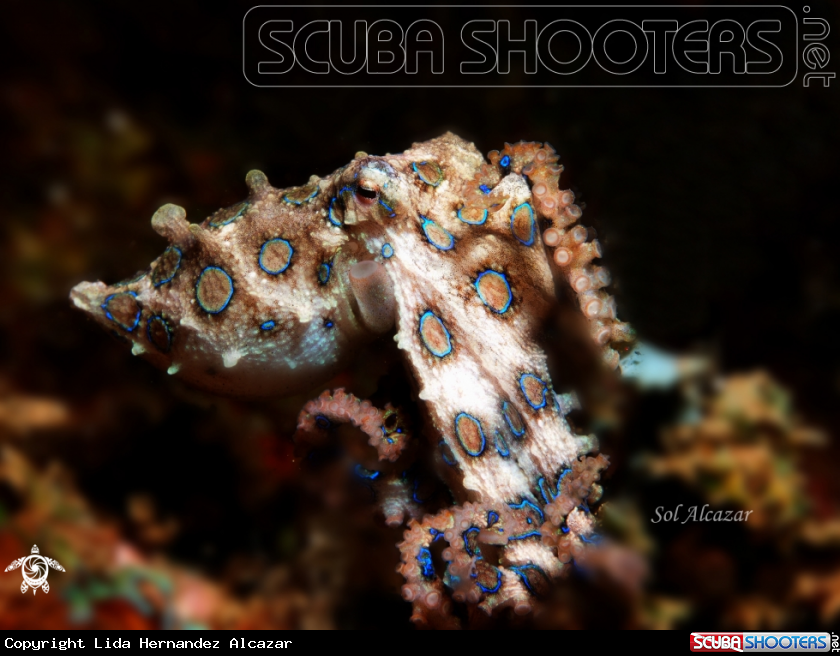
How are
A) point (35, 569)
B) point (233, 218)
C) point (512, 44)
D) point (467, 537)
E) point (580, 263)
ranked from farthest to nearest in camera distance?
point (35, 569) < point (512, 44) < point (233, 218) < point (580, 263) < point (467, 537)

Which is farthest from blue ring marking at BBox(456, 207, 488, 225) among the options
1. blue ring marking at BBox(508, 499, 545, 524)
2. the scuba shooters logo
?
the scuba shooters logo

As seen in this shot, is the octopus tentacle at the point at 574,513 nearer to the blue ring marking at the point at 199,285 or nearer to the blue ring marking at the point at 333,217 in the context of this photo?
the blue ring marking at the point at 333,217

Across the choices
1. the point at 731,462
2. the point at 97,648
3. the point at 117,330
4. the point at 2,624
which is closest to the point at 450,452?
the point at 731,462

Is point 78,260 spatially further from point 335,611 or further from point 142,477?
point 335,611

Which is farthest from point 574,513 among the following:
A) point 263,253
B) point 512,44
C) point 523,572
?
point 512,44

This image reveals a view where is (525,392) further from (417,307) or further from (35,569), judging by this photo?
(35,569)

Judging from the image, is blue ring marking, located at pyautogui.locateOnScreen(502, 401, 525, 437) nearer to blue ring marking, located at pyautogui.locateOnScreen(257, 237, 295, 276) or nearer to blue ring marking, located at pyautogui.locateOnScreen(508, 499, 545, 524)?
blue ring marking, located at pyautogui.locateOnScreen(508, 499, 545, 524)
